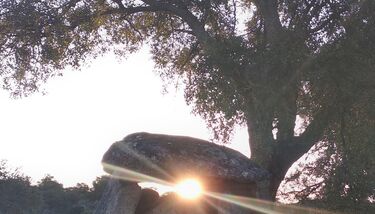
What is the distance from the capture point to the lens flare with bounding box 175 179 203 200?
15.7 meters

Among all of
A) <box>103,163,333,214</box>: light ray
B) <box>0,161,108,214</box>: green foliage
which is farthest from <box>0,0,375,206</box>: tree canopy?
<box>0,161,108,214</box>: green foliage

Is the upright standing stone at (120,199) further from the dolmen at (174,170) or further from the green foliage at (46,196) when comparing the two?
the green foliage at (46,196)

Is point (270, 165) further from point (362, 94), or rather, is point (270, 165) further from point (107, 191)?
point (107, 191)

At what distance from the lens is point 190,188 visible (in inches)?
629

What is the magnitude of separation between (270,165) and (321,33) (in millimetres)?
4128

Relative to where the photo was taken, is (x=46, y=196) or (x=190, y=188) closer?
(x=190, y=188)

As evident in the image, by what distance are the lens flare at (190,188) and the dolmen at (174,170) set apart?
173mm

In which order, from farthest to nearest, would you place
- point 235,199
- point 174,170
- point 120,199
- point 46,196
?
point 46,196
point 235,199
point 120,199
point 174,170

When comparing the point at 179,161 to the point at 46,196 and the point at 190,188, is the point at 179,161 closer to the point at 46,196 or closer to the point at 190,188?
the point at 190,188

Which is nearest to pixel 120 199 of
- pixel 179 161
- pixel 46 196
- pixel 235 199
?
pixel 179 161

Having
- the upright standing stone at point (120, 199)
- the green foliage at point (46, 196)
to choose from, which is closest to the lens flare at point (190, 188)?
the upright standing stone at point (120, 199)

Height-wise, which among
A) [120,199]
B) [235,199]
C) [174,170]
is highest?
[174,170]

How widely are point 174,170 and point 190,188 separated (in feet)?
2.77

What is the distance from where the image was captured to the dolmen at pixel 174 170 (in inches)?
609
